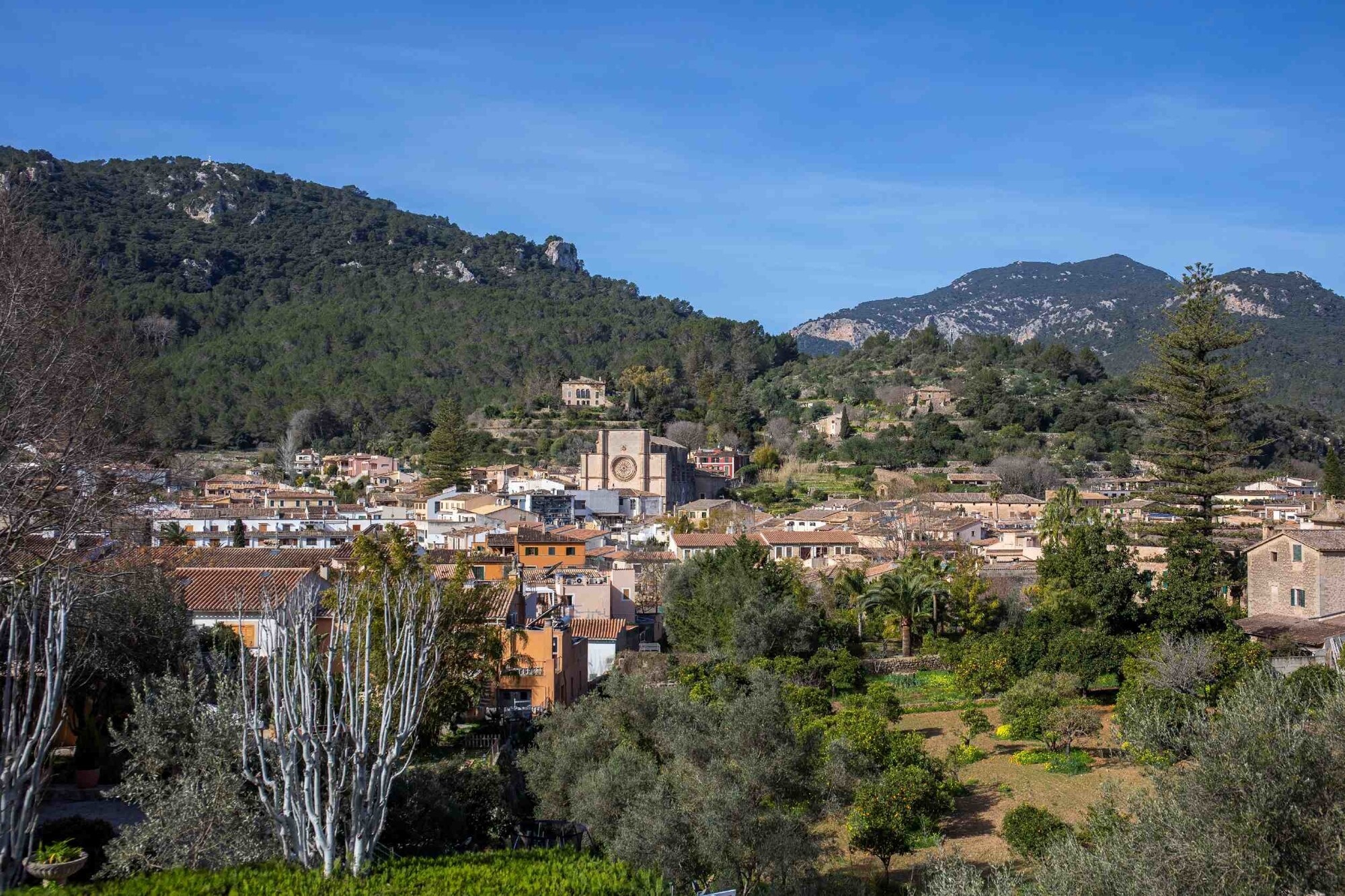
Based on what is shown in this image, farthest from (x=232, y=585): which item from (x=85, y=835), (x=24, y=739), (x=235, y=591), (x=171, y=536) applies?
(x=171, y=536)

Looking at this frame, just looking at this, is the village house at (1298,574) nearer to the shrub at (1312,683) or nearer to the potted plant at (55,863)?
the shrub at (1312,683)

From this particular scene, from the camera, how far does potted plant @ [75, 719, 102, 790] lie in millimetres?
11164

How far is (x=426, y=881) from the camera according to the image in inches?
308

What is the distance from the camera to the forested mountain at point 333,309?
265ft

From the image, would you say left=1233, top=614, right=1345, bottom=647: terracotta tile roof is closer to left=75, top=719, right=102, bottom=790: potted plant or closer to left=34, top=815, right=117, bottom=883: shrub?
left=75, top=719, right=102, bottom=790: potted plant

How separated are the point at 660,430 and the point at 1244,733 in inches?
2781

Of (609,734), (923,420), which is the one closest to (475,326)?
(923,420)

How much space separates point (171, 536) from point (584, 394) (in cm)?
5405

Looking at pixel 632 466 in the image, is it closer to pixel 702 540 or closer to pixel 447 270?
pixel 702 540

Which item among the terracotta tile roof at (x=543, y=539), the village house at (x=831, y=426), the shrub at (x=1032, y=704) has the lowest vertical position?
the shrub at (x=1032, y=704)

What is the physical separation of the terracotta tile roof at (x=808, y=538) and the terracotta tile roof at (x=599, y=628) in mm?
15170

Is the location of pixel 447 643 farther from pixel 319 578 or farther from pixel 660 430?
pixel 660 430

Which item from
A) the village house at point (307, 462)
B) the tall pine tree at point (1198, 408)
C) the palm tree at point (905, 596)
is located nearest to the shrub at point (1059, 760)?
the palm tree at point (905, 596)

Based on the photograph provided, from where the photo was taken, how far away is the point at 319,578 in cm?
1997
